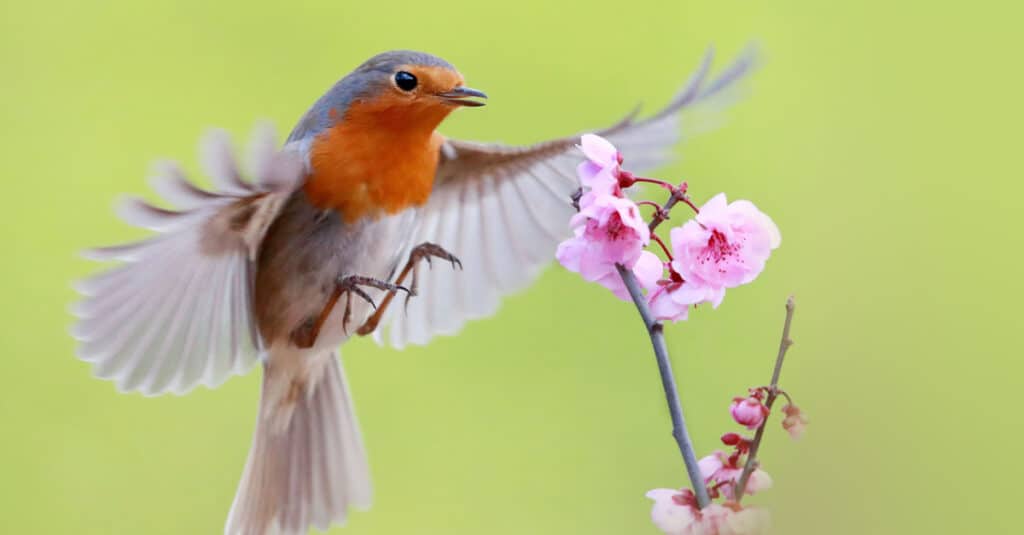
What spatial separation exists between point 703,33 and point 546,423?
1.15 meters

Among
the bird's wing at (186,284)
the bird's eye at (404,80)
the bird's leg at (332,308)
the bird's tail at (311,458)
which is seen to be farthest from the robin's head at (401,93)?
the bird's tail at (311,458)

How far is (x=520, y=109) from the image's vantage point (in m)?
3.09

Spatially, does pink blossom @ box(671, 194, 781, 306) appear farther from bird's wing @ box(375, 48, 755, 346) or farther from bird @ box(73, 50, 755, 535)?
bird's wing @ box(375, 48, 755, 346)

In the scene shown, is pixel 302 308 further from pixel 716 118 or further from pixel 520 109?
pixel 520 109

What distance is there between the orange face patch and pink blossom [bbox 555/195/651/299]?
0.75m

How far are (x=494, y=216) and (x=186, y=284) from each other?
22.7 inches

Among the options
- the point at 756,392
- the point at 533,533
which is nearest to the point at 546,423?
the point at 533,533

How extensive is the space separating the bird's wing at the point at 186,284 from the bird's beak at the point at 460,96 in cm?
20

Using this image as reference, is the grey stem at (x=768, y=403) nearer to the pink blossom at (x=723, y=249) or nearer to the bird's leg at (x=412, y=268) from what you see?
the pink blossom at (x=723, y=249)

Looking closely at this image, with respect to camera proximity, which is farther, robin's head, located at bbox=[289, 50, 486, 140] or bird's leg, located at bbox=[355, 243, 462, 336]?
robin's head, located at bbox=[289, 50, 486, 140]

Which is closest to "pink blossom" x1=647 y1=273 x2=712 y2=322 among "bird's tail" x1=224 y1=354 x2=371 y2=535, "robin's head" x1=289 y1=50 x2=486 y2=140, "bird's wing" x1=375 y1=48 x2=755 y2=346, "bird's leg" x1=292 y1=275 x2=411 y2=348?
"bird's leg" x1=292 y1=275 x2=411 y2=348

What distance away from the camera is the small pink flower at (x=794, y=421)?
0.75 m

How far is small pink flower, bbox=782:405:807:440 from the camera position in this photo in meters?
0.75

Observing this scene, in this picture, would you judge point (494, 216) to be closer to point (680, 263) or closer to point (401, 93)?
point (401, 93)
